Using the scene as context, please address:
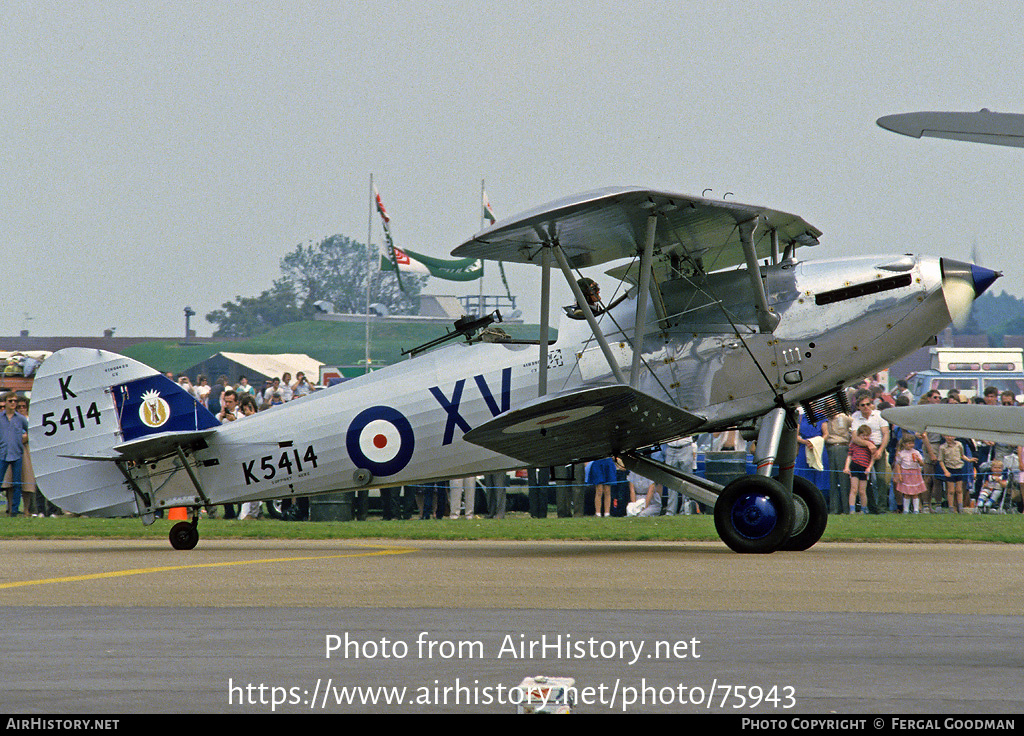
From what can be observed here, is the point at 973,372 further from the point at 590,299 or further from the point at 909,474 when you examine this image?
the point at 590,299

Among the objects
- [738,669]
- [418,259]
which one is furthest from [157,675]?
[418,259]

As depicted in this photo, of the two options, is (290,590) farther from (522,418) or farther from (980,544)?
(980,544)

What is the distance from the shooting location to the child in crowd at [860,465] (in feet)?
59.5

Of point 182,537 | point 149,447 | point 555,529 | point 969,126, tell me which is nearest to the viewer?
point 969,126

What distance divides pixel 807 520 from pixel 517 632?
6.49 metres

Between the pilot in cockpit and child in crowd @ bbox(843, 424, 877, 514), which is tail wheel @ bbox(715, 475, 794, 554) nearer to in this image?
the pilot in cockpit

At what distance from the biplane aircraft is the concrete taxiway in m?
1.27

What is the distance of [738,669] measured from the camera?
527 cm

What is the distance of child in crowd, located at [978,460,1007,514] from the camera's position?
1812 cm

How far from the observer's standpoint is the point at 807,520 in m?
12.3

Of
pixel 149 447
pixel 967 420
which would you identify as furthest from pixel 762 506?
pixel 149 447

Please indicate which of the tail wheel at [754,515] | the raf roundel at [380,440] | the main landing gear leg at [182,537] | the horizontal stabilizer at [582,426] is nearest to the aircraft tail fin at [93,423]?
the main landing gear leg at [182,537]

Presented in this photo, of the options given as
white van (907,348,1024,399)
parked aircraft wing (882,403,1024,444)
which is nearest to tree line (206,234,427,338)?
white van (907,348,1024,399)

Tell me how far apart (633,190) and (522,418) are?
2.17 m
